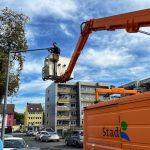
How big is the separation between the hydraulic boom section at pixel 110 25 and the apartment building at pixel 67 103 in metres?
95.2

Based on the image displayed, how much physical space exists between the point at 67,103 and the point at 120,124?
4166 inches

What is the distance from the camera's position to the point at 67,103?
11275 centimetres

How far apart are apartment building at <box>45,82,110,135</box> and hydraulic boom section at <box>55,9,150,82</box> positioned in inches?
3750

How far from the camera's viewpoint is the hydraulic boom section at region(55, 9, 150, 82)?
9000 mm

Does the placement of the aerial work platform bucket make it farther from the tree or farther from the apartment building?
the apartment building

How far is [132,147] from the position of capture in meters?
6.68

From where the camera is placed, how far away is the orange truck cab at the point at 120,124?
642cm

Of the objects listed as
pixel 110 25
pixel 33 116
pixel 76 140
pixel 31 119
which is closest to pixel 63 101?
pixel 31 119

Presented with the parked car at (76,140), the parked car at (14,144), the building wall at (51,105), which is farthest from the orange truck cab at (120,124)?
the building wall at (51,105)

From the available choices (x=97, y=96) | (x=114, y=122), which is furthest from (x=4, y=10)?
(x=114, y=122)

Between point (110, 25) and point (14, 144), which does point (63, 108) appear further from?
point (110, 25)

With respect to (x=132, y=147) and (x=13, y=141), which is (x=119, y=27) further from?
(x=13, y=141)

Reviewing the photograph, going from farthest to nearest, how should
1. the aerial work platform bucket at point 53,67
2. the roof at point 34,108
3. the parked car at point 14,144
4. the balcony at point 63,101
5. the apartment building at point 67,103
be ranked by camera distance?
the roof at point 34,108 < the apartment building at point 67,103 < the balcony at point 63,101 < the parked car at point 14,144 < the aerial work platform bucket at point 53,67

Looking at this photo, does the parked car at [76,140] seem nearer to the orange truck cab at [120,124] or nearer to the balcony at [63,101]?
the orange truck cab at [120,124]
